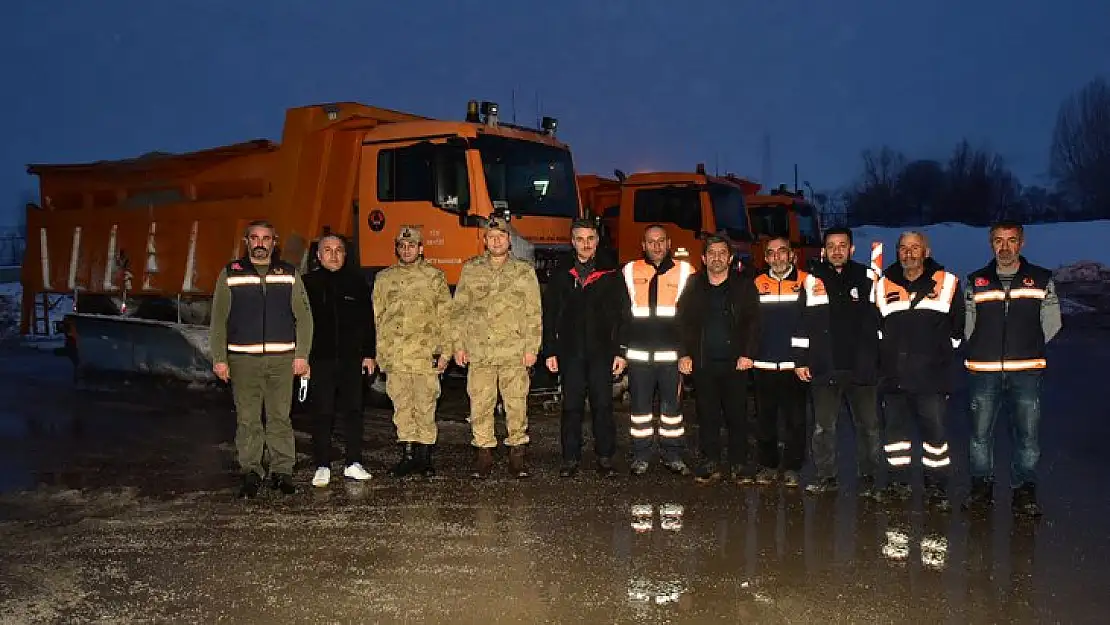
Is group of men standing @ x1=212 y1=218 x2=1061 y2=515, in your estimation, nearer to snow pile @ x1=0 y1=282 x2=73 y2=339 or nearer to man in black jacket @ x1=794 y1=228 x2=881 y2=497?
man in black jacket @ x1=794 y1=228 x2=881 y2=497

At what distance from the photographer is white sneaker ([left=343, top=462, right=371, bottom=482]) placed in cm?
687

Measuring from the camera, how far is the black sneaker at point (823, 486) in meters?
6.32

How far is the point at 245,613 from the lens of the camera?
424 cm

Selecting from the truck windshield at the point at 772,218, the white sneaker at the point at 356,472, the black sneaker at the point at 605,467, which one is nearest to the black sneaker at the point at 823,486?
the black sneaker at the point at 605,467

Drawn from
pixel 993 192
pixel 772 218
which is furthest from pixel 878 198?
pixel 772 218

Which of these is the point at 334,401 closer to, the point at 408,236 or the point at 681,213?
the point at 408,236

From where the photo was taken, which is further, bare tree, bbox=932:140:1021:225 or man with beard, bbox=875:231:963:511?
bare tree, bbox=932:140:1021:225

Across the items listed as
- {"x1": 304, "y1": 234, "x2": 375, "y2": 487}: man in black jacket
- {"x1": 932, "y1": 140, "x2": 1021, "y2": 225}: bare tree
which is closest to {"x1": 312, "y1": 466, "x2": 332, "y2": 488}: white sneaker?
{"x1": 304, "y1": 234, "x2": 375, "y2": 487}: man in black jacket

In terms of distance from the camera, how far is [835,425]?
21.1 feet

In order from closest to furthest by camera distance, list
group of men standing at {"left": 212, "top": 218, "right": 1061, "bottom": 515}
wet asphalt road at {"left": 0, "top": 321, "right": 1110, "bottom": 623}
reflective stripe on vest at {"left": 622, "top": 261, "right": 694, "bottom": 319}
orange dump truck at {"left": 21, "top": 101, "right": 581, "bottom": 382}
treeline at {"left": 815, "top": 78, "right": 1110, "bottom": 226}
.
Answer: wet asphalt road at {"left": 0, "top": 321, "right": 1110, "bottom": 623} → group of men standing at {"left": 212, "top": 218, "right": 1061, "bottom": 515} → reflective stripe on vest at {"left": 622, "top": 261, "right": 694, "bottom": 319} → orange dump truck at {"left": 21, "top": 101, "right": 581, "bottom": 382} → treeline at {"left": 815, "top": 78, "right": 1110, "bottom": 226}

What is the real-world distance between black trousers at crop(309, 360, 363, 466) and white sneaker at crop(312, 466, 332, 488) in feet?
0.15

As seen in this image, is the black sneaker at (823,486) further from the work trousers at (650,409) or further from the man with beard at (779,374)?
the work trousers at (650,409)

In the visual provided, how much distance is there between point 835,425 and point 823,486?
1.40 ft

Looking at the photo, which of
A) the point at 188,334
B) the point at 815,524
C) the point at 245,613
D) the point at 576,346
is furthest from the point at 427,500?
the point at 188,334
